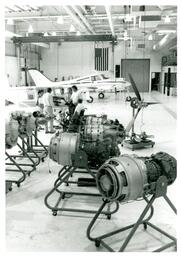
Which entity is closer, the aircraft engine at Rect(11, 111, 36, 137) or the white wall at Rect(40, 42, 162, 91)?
the aircraft engine at Rect(11, 111, 36, 137)

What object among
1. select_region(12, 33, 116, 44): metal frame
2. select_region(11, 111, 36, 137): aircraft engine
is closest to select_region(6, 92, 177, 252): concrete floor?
select_region(11, 111, 36, 137): aircraft engine

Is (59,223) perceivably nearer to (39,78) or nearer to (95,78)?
(39,78)

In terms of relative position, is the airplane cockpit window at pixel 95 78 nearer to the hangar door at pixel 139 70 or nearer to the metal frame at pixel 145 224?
the hangar door at pixel 139 70

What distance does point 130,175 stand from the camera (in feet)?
9.51

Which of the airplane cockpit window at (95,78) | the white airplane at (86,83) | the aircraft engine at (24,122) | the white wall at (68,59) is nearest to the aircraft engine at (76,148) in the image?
the aircraft engine at (24,122)

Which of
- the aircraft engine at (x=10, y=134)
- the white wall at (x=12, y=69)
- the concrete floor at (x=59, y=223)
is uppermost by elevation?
the white wall at (x=12, y=69)

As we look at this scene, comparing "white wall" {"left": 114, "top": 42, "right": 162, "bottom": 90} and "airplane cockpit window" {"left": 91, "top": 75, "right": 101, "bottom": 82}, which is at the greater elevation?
"white wall" {"left": 114, "top": 42, "right": 162, "bottom": 90}

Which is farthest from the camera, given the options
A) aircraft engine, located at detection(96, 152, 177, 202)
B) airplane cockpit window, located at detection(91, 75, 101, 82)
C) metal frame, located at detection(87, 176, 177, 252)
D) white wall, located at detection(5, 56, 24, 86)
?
white wall, located at detection(5, 56, 24, 86)

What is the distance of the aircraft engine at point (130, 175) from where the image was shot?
9.48ft

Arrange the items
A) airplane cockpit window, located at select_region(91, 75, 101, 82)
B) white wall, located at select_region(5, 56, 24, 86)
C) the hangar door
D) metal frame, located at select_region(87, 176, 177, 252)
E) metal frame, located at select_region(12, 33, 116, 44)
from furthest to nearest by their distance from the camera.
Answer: the hangar door < white wall, located at select_region(5, 56, 24, 86) < airplane cockpit window, located at select_region(91, 75, 101, 82) < metal frame, located at select_region(12, 33, 116, 44) < metal frame, located at select_region(87, 176, 177, 252)

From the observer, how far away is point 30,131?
593cm

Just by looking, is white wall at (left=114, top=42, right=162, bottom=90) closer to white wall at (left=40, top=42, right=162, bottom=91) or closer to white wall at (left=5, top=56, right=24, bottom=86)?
white wall at (left=40, top=42, right=162, bottom=91)

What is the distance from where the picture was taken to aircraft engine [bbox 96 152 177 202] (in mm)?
2889

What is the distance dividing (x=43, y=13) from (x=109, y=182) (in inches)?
551
